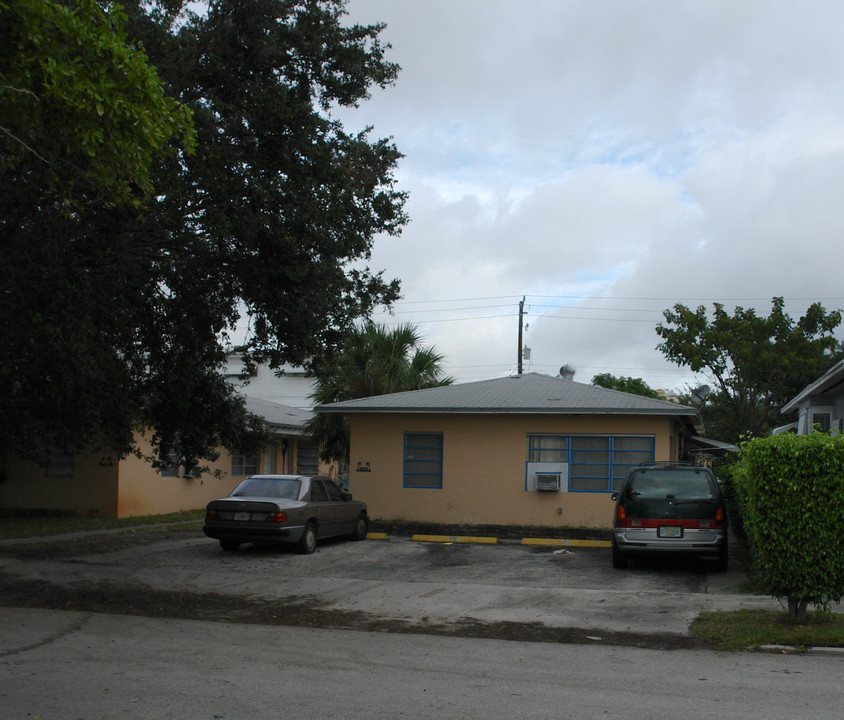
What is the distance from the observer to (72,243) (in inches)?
444

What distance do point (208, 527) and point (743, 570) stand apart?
931 cm

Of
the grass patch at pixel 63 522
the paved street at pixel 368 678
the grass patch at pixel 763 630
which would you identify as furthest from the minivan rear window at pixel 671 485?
the grass patch at pixel 63 522

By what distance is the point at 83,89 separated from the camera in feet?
26.2

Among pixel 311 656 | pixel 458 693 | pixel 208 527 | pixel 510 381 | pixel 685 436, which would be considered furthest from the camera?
pixel 685 436

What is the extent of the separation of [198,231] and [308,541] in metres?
6.27

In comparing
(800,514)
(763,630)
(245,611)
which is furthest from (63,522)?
(800,514)

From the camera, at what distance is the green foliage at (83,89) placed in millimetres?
7840

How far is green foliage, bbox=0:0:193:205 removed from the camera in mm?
7840

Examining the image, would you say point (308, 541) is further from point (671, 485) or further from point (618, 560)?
point (671, 485)

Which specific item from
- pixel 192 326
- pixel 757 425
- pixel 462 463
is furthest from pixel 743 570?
pixel 757 425

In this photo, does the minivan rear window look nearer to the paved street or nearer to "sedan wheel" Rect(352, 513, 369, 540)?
the paved street

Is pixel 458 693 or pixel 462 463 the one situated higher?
pixel 462 463

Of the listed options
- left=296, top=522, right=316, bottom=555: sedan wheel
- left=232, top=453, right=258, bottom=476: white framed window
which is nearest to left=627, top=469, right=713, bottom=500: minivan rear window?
left=296, top=522, right=316, bottom=555: sedan wheel

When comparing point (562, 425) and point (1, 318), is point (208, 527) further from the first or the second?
point (562, 425)
